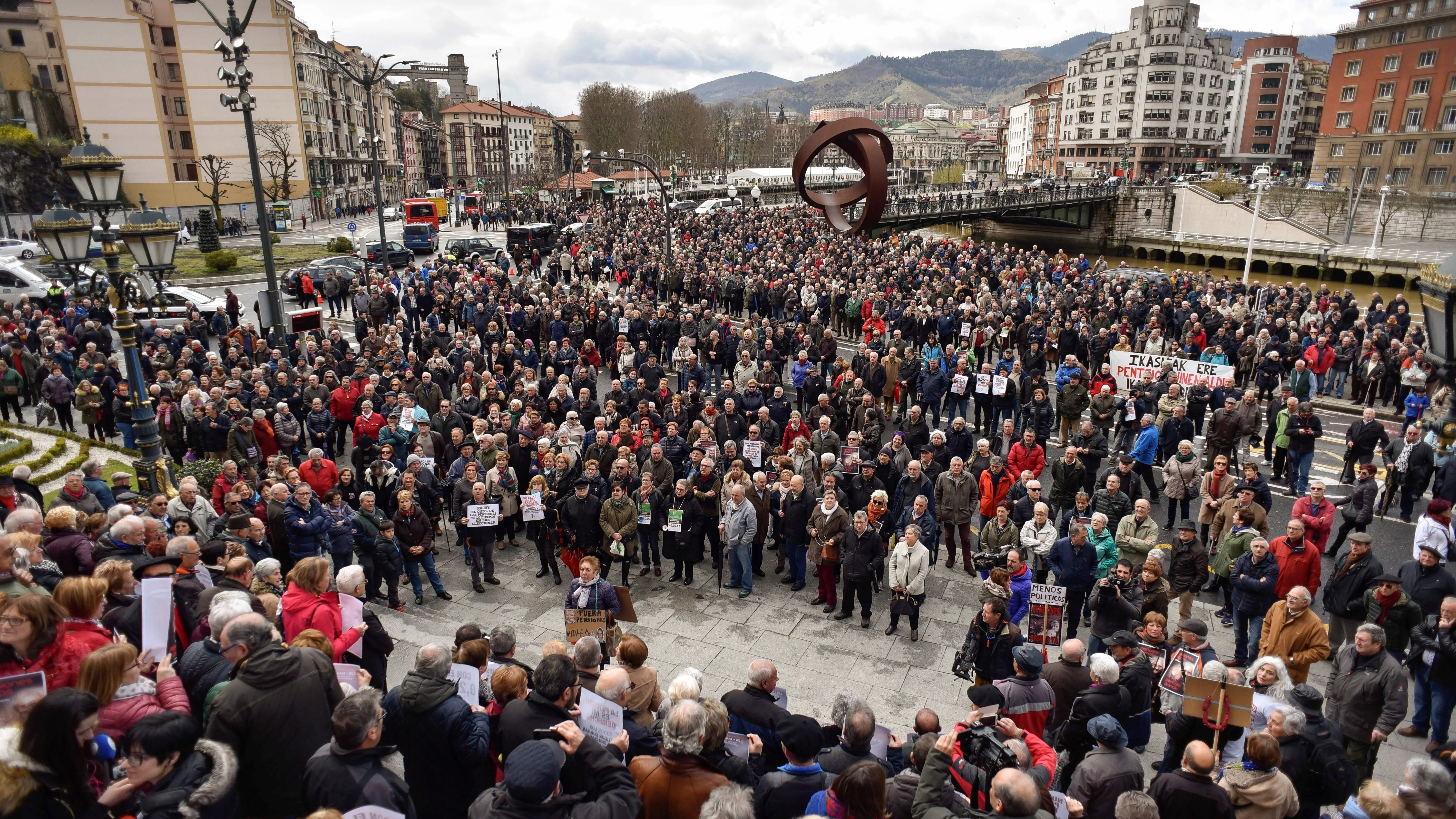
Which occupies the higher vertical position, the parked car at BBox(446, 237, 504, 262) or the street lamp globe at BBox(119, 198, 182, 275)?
the street lamp globe at BBox(119, 198, 182, 275)

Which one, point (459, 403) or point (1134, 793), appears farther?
point (459, 403)

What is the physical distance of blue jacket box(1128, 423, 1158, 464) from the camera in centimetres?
1174

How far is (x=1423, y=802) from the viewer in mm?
4133

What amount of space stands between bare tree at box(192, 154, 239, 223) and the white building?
12699 cm

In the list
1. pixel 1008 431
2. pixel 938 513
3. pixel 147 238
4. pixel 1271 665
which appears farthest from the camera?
pixel 1008 431

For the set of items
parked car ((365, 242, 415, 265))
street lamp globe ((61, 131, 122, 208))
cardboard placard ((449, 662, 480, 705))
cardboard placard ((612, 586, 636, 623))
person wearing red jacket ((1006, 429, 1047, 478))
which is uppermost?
street lamp globe ((61, 131, 122, 208))

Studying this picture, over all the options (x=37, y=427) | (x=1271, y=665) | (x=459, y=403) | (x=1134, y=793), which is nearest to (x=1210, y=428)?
(x=1271, y=665)

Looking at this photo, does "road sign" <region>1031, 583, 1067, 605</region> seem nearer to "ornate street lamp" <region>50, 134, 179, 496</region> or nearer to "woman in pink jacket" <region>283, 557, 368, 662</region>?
"woman in pink jacket" <region>283, 557, 368, 662</region>

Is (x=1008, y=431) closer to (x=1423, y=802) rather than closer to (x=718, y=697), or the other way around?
(x=718, y=697)

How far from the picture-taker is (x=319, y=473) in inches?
411

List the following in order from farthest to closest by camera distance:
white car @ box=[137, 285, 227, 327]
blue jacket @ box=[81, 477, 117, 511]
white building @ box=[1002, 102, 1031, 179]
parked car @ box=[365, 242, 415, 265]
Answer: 1. white building @ box=[1002, 102, 1031, 179]
2. parked car @ box=[365, 242, 415, 265]
3. white car @ box=[137, 285, 227, 327]
4. blue jacket @ box=[81, 477, 117, 511]

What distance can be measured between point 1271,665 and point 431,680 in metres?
5.81

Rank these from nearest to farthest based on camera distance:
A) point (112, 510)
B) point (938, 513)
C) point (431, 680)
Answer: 1. point (431, 680)
2. point (112, 510)
3. point (938, 513)

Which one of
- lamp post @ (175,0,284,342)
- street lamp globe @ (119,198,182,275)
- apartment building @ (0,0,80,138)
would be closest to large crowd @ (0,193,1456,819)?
lamp post @ (175,0,284,342)
